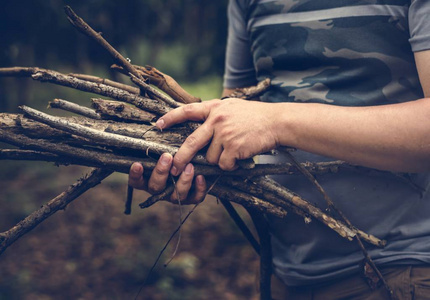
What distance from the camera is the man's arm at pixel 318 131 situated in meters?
1.49

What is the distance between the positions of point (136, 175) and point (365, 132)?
2.79 feet

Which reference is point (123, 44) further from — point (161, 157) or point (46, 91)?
point (161, 157)

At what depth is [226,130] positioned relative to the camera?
1617 millimetres

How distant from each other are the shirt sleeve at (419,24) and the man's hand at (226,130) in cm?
52

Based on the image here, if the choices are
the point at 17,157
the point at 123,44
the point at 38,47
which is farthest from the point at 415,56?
the point at 123,44

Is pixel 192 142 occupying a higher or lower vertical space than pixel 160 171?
higher

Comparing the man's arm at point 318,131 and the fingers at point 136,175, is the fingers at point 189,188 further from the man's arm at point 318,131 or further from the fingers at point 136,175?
the fingers at point 136,175

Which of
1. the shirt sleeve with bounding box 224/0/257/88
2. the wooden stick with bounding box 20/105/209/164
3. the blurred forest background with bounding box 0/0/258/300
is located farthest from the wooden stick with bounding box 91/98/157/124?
the blurred forest background with bounding box 0/0/258/300

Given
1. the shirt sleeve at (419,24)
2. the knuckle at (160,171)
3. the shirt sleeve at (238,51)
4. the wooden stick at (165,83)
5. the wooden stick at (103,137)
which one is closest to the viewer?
the shirt sleeve at (419,24)

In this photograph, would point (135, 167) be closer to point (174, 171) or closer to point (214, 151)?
point (174, 171)

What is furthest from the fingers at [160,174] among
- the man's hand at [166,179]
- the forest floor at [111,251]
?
the forest floor at [111,251]

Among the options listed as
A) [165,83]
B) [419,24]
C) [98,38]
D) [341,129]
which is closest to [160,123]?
[165,83]

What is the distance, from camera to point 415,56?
1540mm

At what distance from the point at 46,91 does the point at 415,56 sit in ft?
24.6
